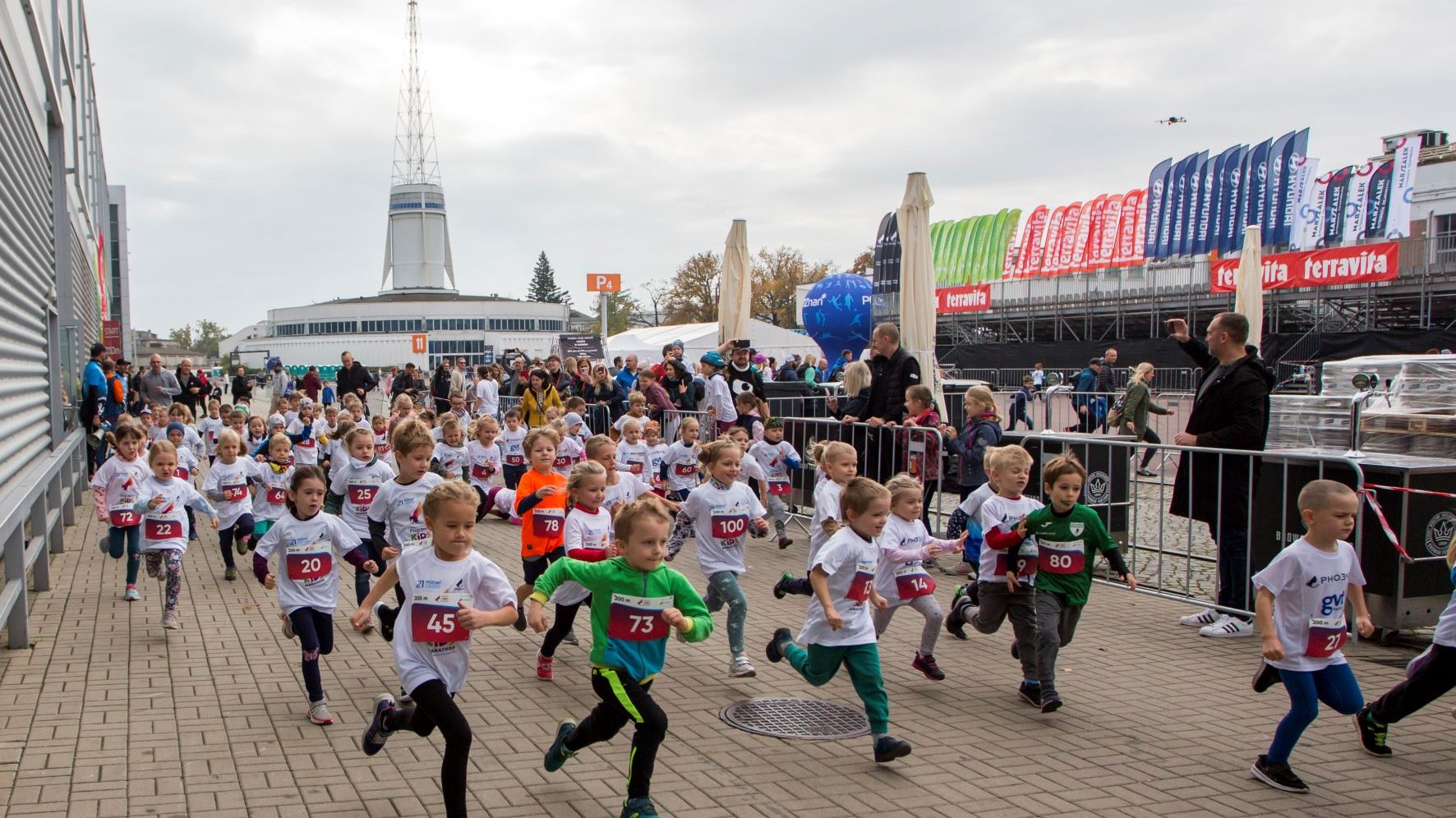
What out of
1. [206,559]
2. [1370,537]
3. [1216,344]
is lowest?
[206,559]

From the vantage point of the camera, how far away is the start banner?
34719 millimetres

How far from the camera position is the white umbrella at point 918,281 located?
45.7ft

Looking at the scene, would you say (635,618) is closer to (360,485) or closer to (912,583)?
(912,583)

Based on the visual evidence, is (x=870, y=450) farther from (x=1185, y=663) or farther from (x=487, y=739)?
(x=487, y=739)

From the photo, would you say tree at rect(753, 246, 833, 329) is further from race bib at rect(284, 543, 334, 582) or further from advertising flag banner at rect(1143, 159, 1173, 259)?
race bib at rect(284, 543, 334, 582)

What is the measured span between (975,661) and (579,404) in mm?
8016

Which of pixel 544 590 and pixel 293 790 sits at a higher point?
pixel 544 590

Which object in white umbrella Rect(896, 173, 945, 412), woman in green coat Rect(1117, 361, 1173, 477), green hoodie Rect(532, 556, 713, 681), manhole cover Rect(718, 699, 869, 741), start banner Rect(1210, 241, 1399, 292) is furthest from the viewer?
start banner Rect(1210, 241, 1399, 292)

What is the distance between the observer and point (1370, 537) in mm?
7488

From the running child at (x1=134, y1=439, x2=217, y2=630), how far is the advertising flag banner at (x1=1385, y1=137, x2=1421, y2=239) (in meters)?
37.3

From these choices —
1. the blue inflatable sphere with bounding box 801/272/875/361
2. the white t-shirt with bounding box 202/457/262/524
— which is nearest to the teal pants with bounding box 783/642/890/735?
the white t-shirt with bounding box 202/457/262/524

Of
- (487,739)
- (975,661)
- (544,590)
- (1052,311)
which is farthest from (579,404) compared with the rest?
(1052,311)

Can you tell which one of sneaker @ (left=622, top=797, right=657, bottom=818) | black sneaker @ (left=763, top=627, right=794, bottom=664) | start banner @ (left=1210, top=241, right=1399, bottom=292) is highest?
start banner @ (left=1210, top=241, right=1399, bottom=292)

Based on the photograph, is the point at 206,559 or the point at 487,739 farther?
the point at 206,559
